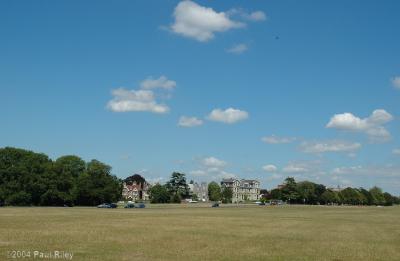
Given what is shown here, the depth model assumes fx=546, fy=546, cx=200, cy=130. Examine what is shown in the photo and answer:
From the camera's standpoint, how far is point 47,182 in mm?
134875

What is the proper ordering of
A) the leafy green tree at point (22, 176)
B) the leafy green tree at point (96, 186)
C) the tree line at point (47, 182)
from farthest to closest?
the leafy green tree at point (96, 186) < the tree line at point (47, 182) < the leafy green tree at point (22, 176)

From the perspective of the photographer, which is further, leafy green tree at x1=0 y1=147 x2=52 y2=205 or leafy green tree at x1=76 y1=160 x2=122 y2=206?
leafy green tree at x1=76 y1=160 x2=122 y2=206

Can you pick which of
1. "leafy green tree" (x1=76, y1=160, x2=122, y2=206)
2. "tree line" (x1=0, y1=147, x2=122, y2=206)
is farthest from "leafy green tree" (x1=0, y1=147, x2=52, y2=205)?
"leafy green tree" (x1=76, y1=160, x2=122, y2=206)

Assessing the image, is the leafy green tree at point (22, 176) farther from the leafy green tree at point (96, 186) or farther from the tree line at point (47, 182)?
the leafy green tree at point (96, 186)

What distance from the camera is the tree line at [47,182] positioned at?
131 metres

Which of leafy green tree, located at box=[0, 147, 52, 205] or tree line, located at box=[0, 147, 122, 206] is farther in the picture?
tree line, located at box=[0, 147, 122, 206]

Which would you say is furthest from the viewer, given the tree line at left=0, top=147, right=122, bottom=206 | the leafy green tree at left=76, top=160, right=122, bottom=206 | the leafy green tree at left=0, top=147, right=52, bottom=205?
the leafy green tree at left=76, top=160, right=122, bottom=206

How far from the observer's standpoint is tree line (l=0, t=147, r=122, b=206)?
5153 inches

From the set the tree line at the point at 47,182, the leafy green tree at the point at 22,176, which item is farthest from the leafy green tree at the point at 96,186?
the leafy green tree at the point at 22,176

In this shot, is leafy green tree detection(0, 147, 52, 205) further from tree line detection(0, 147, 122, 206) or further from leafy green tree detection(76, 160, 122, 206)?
leafy green tree detection(76, 160, 122, 206)

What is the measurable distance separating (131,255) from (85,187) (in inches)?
Answer: 4896

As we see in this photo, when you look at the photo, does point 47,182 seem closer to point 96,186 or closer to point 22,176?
point 22,176

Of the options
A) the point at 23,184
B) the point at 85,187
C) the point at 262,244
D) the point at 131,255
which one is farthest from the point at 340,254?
the point at 85,187

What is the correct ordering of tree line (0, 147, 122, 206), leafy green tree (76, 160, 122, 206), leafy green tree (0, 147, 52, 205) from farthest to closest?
leafy green tree (76, 160, 122, 206) < tree line (0, 147, 122, 206) < leafy green tree (0, 147, 52, 205)
